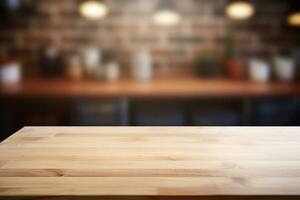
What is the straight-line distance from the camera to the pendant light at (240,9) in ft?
9.84

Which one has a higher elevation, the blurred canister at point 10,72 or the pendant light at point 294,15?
the pendant light at point 294,15

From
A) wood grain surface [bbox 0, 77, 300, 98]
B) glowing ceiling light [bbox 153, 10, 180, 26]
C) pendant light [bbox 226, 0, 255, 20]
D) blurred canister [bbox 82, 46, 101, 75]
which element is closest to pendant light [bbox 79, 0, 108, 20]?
blurred canister [bbox 82, 46, 101, 75]

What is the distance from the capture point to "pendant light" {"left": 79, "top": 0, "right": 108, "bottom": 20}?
3002 mm

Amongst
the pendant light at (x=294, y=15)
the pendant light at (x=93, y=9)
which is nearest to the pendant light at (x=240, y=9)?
the pendant light at (x=294, y=15)

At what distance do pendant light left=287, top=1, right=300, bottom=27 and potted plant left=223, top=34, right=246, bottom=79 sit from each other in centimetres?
46

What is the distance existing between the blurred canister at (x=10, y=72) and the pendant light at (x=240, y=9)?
5.36 ft

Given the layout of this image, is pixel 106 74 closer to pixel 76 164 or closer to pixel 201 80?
pixel 201 80

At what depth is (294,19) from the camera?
305 centimetres

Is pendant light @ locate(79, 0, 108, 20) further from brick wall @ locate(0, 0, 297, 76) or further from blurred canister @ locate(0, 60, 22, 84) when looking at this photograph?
blurred canister @ locate(0, 60, 22, 84)

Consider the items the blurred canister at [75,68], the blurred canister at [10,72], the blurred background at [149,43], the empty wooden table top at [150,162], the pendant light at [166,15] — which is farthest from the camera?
the pendant light at [166,15]

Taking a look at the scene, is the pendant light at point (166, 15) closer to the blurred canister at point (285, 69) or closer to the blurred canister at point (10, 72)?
the blurred canister at point (285, 69)

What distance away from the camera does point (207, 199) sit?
0.63 meters

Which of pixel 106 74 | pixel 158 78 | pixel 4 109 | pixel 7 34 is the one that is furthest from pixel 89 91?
pixel 7 34

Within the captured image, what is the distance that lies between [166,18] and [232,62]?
0.62 metres
